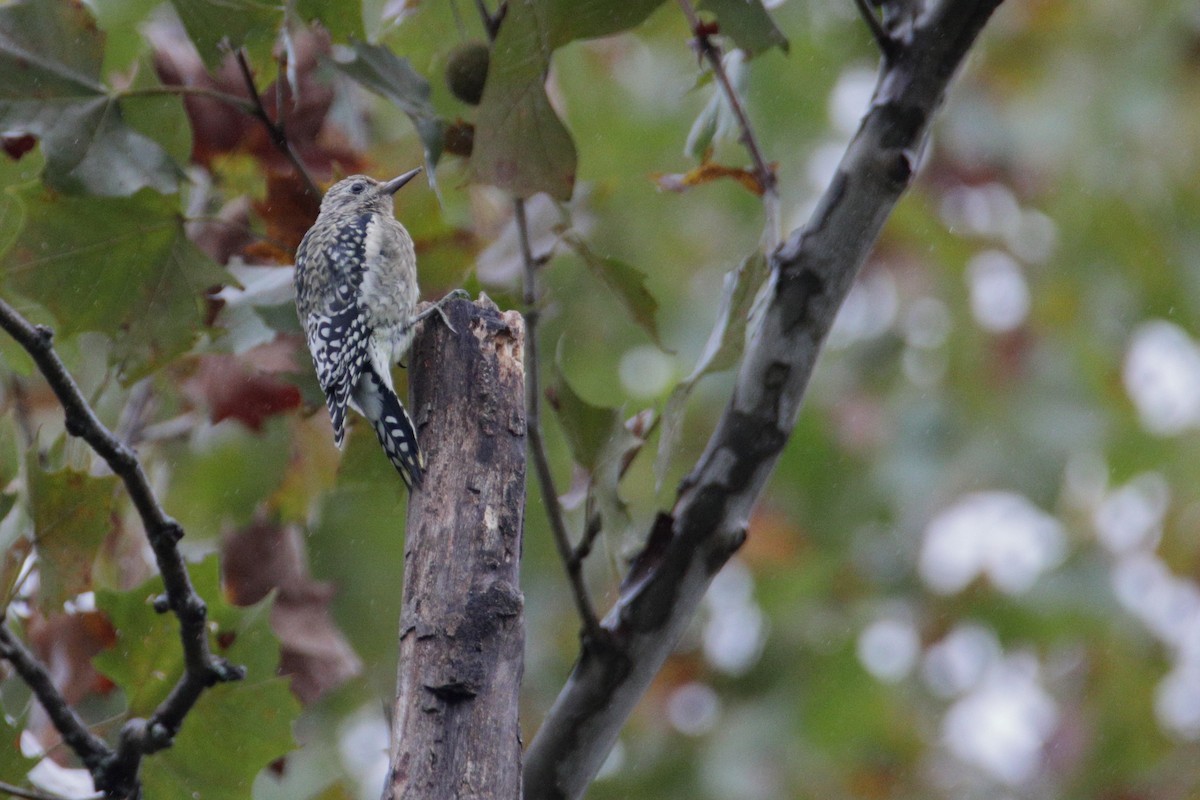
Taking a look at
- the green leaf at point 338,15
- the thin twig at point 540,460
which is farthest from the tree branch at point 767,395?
the green leaf at point 338,15

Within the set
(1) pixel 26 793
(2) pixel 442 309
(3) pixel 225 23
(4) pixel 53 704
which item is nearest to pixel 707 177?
(2) pixel 442 309

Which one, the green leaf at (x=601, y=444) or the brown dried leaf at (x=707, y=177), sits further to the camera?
the brown dried leaf at (x=707, y=177)

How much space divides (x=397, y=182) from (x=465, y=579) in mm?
2113

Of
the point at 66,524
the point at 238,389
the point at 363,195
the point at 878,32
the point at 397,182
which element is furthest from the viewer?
the point at 363,195

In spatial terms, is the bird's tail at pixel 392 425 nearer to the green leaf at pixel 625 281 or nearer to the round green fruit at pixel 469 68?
the green leaf at pixel 625 281

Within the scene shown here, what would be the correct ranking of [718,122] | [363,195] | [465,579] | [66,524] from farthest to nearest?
[363,195]
[718,122]
[66,524]
[465,579]

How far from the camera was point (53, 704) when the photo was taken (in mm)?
2828

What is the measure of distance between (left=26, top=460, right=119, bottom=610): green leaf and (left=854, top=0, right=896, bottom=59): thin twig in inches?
77.9

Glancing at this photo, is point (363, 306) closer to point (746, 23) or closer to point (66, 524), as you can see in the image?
point (66, 524)

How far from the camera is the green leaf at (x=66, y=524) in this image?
9.87 ft

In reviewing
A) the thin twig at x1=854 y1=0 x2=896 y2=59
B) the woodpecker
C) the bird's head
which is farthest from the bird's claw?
the thin twig at x1=854 y1=0 x2=896 y2=59

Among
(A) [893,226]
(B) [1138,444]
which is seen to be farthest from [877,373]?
(B) [1138,444]

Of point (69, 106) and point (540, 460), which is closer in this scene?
point (540, 460)

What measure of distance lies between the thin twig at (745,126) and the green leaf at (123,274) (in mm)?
1298
